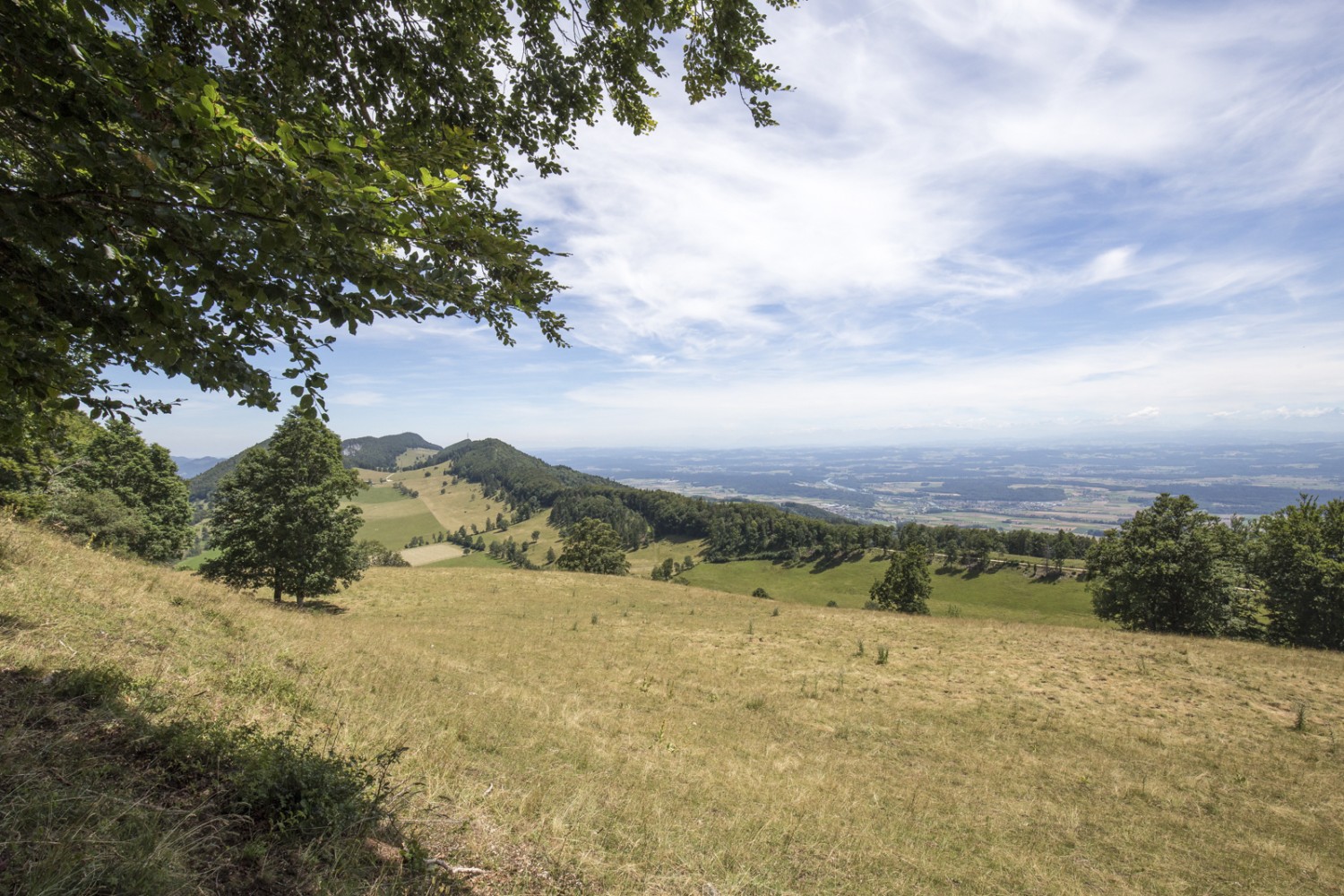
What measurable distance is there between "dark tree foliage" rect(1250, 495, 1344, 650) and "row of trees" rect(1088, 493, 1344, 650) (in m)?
0.06

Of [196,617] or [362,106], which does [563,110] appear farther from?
[196,617]

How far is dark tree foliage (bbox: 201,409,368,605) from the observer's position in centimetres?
2181

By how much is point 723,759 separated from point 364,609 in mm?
23337

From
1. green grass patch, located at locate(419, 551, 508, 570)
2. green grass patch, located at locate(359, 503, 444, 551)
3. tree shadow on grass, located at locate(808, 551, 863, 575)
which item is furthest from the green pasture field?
green grass patch, located at locate(359, 503, 444, 551)

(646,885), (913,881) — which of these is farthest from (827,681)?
(646,885)

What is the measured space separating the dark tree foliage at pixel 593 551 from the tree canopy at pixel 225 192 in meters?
64.8

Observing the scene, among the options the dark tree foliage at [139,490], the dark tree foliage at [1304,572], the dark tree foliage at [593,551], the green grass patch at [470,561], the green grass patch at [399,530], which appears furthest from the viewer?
the green grass patch at [399,530]

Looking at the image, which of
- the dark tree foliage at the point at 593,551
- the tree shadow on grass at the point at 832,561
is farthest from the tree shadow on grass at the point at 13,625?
the tree shadow on grass at the point at 832,561

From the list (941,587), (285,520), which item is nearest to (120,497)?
(285,520)

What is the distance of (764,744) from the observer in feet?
36.2

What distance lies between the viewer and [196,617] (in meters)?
10.3

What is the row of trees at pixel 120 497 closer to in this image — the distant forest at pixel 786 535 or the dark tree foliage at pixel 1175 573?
the dark tree foliage at pixel 1175 573

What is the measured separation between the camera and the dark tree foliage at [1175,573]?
108 ft

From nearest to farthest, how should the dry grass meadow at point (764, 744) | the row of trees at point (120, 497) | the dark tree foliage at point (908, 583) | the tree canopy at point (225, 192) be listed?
the tree canopy at point (225, 192)
the dry grass meadow at point (764, 744)
the row of trees at point (120, 497)
the dark tree foliage at point (908, 583)
